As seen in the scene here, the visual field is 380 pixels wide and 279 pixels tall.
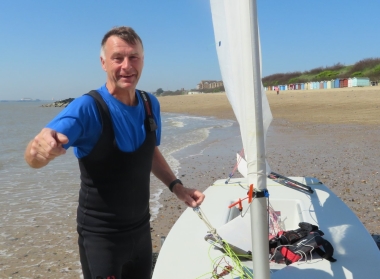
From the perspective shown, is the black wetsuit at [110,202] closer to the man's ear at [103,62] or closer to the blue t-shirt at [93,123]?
the blue t-shirt at [93,123]

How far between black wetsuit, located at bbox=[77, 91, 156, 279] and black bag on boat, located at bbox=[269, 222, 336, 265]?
0.87 meters

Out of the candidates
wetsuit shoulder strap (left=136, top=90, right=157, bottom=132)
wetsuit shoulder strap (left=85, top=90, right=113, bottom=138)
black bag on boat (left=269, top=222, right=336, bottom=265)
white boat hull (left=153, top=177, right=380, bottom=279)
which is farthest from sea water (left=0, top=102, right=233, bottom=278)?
wetsuit shoulder strap (left=85, top=90, right=113, bottom=138)

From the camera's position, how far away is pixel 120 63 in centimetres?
171

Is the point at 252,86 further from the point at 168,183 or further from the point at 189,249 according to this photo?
the point at 189,249

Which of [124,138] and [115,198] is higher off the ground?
[124,138]

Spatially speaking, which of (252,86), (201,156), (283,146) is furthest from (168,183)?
(283,146)

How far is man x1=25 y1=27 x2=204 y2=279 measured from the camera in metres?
1.65

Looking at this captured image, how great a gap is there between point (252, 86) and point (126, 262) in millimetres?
1074

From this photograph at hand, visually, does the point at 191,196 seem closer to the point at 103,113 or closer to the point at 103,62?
the point at 103,113

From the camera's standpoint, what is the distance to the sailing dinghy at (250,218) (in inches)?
59.6

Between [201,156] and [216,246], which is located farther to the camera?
[201,156]

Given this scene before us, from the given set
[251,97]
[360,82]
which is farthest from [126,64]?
[360,82]

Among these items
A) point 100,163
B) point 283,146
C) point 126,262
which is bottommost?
point 283,146

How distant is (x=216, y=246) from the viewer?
2.38 meters
